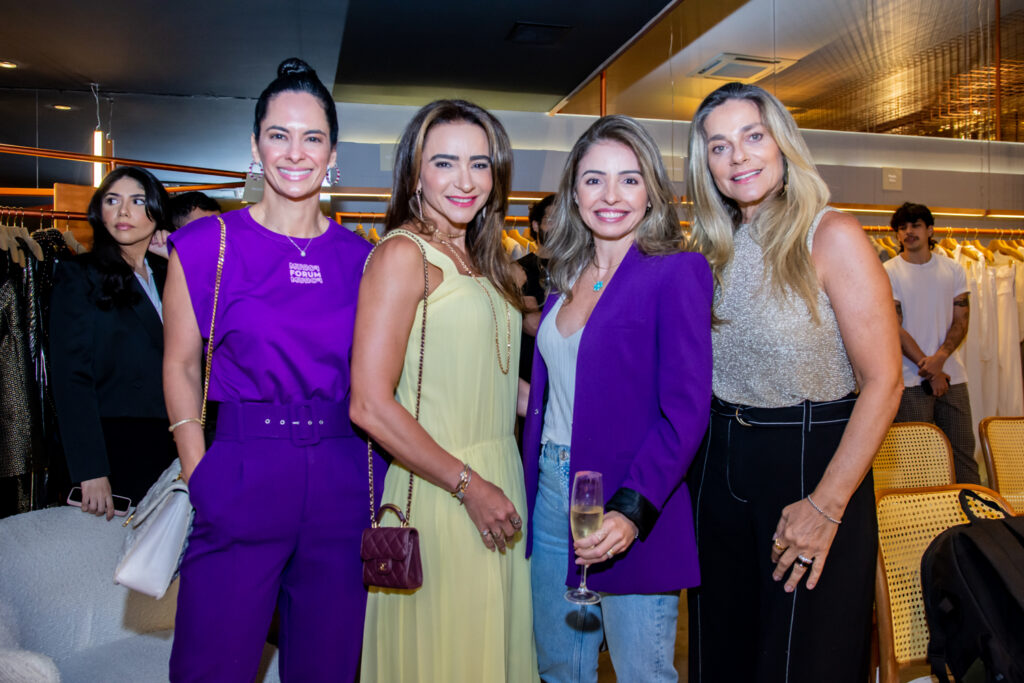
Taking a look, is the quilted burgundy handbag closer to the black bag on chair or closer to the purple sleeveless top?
the purple sleeveless top

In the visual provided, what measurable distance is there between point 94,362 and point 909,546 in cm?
257

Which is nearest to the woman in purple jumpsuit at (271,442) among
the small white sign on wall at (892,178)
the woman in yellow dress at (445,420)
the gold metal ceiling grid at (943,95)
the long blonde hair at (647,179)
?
the woman in yellow dress at (445,420)

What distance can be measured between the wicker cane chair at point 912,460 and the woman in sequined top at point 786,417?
1220mm

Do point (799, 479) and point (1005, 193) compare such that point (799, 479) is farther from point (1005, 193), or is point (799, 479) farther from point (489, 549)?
point (1005, 193)

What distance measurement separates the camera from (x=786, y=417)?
66.2 inches

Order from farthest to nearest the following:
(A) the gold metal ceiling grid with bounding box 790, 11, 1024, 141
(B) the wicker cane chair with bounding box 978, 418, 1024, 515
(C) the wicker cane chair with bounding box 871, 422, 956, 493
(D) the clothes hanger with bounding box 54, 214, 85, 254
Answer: (A) the gold metal ceiling grid with bounding box 790, 11, 1024, 141
(D) the clothes hanger with bounding box 54, 214, 85, 254
(B) the wicker cane chair with bounding box 978, 418, 1024, 515
(C) the wicker cane chair with bounding box 871, 422, 956, 493

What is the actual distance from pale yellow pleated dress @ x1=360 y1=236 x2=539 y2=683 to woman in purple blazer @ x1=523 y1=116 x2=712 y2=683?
14 cm

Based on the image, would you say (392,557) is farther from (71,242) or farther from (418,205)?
(71,242)

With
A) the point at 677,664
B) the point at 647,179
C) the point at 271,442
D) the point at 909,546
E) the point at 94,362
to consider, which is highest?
the point at 647,179

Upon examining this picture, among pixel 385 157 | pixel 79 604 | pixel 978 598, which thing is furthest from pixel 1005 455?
pixel 385 157

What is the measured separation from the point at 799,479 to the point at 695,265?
53 cm

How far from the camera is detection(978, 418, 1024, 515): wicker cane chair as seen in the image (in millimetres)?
2982

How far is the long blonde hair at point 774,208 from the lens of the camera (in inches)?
66.8

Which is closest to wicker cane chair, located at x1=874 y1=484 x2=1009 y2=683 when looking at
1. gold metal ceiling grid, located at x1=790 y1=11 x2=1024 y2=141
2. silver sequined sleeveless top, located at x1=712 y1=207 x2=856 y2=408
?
silver sequined sleeveless top, located at x1=712 y1=207 x2=856 y2=408
